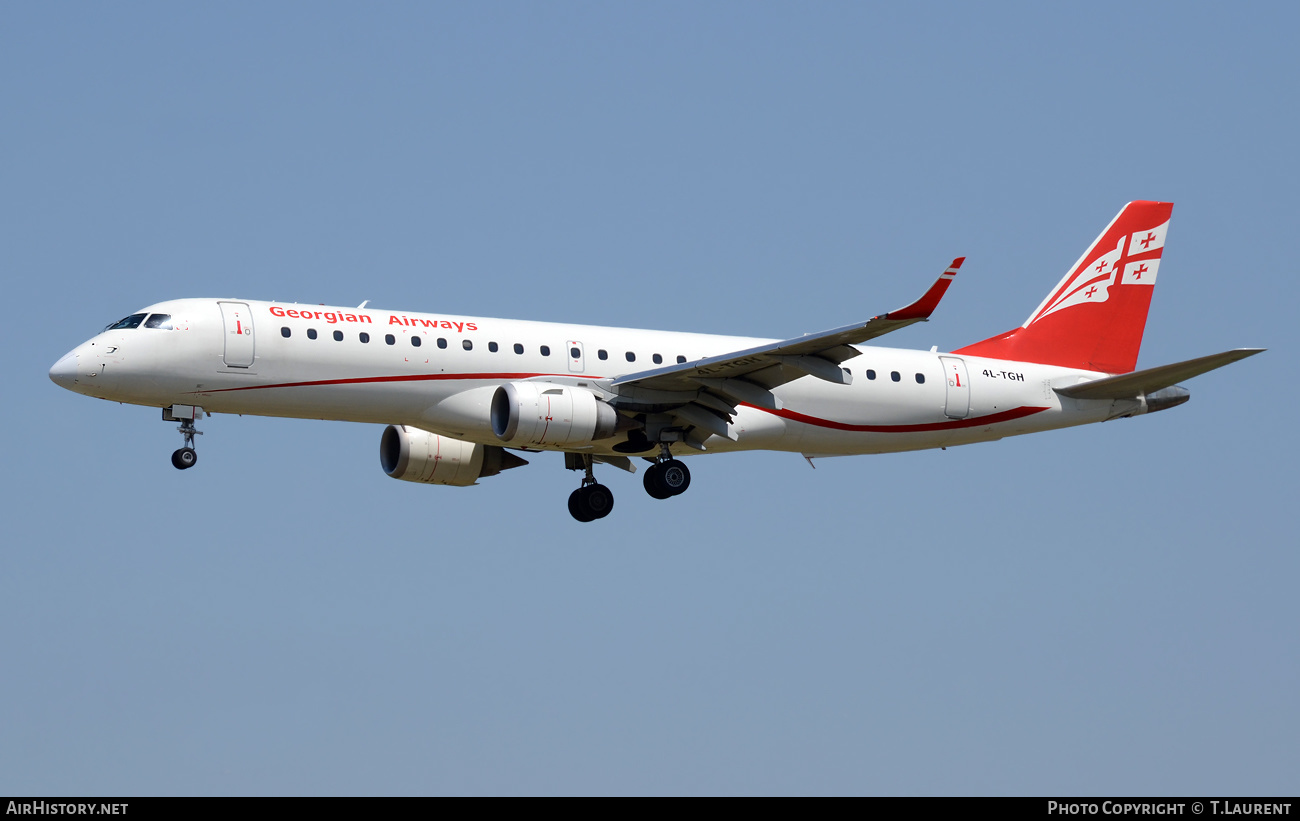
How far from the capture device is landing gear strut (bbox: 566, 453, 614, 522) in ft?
131

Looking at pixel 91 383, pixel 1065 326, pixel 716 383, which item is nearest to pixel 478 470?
pixel 716 383

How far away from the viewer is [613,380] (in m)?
37.1

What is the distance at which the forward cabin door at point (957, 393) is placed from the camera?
4012cm

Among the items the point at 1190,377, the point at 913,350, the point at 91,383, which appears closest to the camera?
the point at 91,383

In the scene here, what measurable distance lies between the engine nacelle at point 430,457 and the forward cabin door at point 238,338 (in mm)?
5753

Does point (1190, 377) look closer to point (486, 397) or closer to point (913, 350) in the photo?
point (913, 350)

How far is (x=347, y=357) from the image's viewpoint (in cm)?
3509

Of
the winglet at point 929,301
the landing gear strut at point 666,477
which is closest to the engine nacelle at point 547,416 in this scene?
the landing gear strut at point 666,477

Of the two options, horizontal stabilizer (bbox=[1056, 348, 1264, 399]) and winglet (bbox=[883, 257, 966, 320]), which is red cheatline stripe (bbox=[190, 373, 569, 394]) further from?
horizontal stabilizer (bbox=[1056, 348, 1264, 399])

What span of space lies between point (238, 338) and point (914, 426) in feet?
51.7

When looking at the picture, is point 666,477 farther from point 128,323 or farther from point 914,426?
point 128,323

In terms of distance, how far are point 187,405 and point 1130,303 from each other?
23.4m

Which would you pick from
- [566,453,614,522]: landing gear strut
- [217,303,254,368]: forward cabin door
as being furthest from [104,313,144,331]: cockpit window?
[566,453,614,522]: landing gear strut

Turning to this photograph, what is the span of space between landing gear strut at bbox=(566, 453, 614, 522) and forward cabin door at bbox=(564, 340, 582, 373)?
343 centimetres
